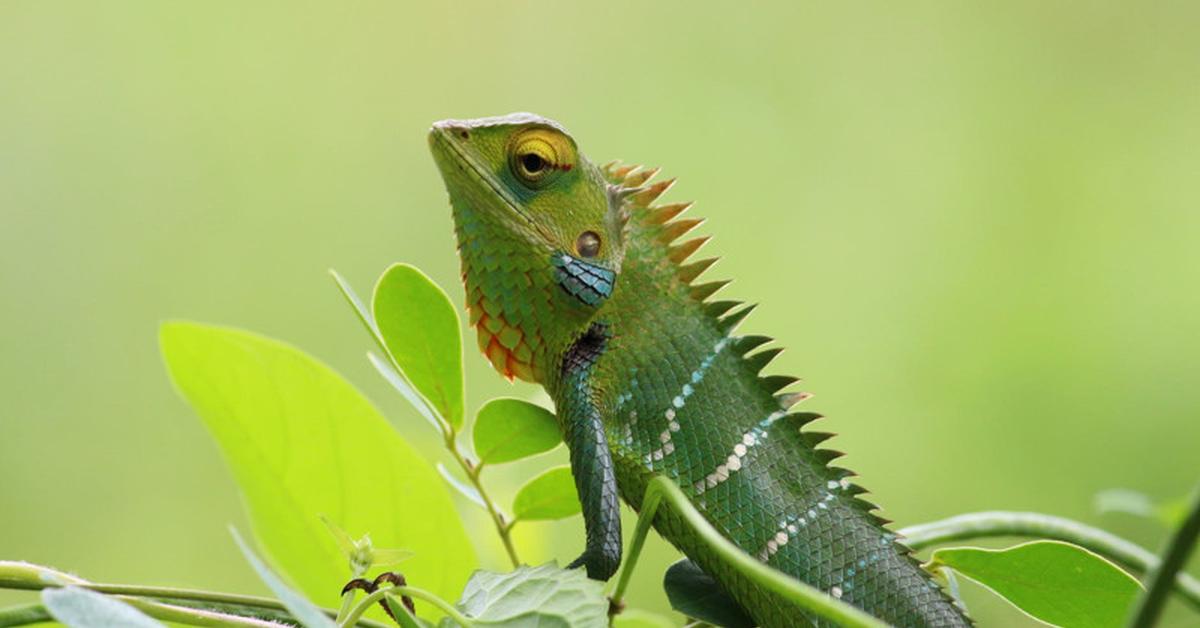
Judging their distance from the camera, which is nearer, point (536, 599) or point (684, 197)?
point (536, 599)

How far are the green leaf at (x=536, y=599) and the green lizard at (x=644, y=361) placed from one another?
27 centimetres

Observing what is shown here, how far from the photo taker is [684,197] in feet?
12.4

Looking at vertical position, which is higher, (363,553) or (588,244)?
(588,244)

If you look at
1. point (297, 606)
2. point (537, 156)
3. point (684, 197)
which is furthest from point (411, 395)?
point (684, 197)

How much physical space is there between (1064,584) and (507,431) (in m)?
0.42

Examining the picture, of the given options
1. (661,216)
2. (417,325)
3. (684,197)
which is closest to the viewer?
(417,325)

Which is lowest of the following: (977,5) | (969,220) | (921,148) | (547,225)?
(547,225)

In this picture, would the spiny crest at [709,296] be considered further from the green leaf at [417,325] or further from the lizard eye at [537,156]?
the green leaf at [417,325]

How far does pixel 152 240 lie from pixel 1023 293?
2.85 metres

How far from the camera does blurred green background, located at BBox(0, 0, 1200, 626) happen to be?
3451mm

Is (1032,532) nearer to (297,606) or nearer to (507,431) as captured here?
(507,431)

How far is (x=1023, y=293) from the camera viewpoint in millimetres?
3576

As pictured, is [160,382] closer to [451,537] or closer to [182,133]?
[182,133]

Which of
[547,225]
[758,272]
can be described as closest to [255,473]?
[547,225]
